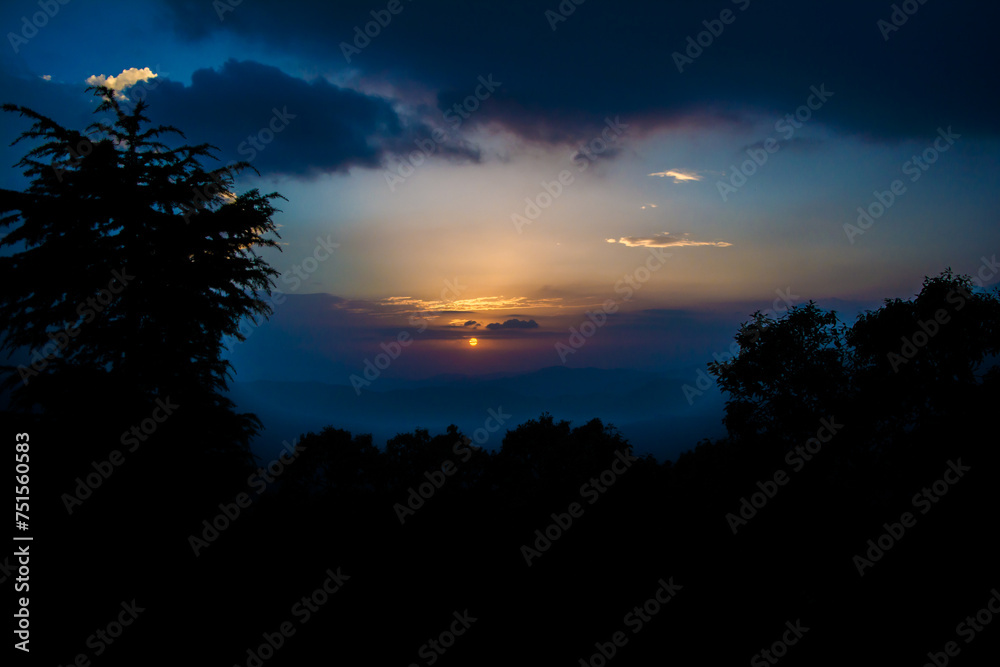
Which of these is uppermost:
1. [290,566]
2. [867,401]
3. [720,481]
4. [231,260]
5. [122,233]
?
[867,401]

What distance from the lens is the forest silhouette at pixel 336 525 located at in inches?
420

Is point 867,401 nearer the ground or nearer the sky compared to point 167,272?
nearer the sky

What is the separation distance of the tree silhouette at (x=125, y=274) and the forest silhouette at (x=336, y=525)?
54mm

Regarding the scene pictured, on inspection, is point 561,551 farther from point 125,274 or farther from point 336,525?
point 125,274

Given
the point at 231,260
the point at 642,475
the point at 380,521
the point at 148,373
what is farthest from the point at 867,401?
the point at 148,373

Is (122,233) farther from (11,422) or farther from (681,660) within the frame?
Answer: (681,660)

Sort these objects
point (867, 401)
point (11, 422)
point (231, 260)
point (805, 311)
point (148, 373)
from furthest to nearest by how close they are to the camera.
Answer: point (805, 311) < point (867, 401) < point (231, 260) < point (148, 373) < point (11, 422)

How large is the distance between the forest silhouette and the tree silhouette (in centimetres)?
5

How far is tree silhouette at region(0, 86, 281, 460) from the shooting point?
12070mm

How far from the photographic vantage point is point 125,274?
12.7m

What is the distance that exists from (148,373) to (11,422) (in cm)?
282

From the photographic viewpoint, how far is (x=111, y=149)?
42.2ft

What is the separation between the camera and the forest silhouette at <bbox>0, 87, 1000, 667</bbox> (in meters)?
10.7

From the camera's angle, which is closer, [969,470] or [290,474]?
[969,470]
